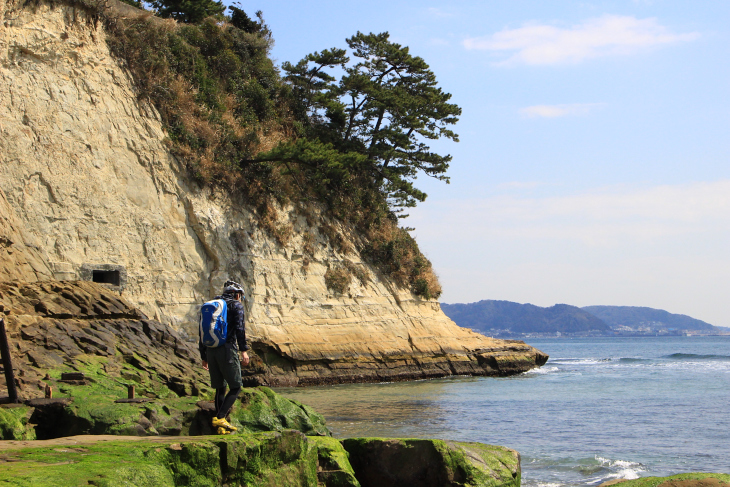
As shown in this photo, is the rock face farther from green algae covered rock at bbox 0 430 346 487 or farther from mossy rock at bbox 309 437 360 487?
green algae covered rock at bbox 0 430 346 487

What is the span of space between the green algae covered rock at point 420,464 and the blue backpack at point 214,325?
2025mm

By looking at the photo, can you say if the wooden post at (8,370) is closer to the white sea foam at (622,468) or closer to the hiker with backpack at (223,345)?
the hiker with backpack at (223,345)

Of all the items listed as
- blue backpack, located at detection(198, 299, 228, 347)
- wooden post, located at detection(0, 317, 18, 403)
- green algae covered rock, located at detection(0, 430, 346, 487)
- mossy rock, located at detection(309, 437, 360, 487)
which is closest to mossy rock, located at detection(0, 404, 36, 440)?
wooden post, located at detection(0, 317, 18, 403)

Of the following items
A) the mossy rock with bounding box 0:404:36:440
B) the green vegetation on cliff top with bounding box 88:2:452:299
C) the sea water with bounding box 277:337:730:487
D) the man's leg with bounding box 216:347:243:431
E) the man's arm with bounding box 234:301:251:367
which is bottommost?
the sea water with bounding box 277:337:730:487

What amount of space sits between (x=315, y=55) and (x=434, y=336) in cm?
1407

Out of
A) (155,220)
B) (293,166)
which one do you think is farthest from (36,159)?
(293,166)

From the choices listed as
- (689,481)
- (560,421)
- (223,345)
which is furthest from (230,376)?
(560,421)

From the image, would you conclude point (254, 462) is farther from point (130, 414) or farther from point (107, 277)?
point (107, 277)

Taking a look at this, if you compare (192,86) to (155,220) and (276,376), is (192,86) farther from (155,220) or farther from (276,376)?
(276,376)

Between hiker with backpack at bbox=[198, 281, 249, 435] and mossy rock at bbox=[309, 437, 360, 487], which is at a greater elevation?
hiker with backpack at bbox=[198, 281, 249, 435]

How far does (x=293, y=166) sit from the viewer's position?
25.8m

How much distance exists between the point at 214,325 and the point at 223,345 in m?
0.26

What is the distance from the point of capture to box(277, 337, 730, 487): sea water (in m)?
11.4

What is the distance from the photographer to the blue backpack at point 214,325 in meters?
7.21
